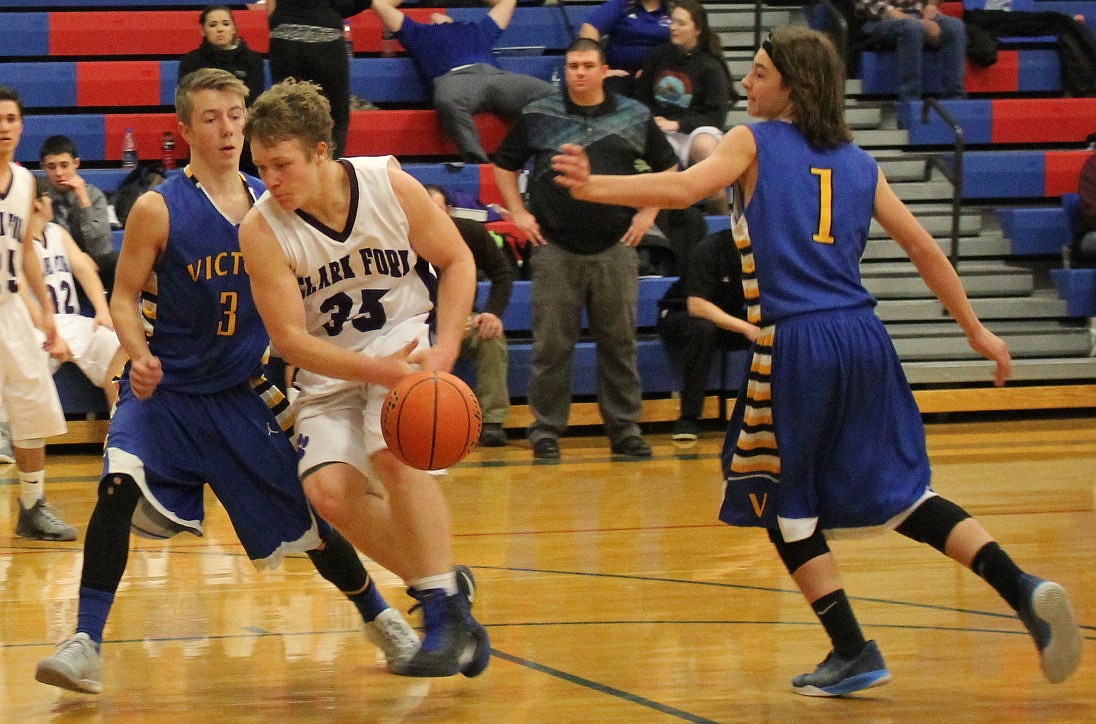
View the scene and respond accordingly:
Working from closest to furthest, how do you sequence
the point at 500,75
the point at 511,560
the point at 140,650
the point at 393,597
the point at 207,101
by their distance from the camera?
1. the point at 207,101
2. the point at 140,650
3. the point at 393,597
4. the point at 511,560
5. the point at 500,75

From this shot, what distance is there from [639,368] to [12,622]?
4.73m

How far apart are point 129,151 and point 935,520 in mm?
7005

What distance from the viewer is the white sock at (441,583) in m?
3.79

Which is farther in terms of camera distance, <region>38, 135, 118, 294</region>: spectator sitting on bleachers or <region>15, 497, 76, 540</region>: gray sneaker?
<region>38, 135, 118, 294</region>: spectator sitting on bleachers

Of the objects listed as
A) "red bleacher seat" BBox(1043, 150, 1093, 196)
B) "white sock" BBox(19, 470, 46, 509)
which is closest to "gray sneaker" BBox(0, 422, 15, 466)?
"white sock" BBox(19, 470, 46, 509)

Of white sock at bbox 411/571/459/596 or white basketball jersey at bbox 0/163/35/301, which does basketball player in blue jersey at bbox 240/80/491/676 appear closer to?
white sock at bbox 411/571/459/596

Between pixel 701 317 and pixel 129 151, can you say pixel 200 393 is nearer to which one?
pixel 701 317

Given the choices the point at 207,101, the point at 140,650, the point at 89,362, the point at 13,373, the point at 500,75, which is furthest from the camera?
the point at 500,75

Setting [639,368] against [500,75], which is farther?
[500,75]

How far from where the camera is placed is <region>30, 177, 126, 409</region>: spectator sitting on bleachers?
7.98m

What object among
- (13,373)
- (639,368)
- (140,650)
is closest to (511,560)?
(140,650)

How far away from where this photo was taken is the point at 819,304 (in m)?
3.71

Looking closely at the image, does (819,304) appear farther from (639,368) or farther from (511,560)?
(639,368)

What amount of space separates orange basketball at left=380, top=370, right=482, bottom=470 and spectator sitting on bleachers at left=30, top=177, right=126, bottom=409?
4.67 m
